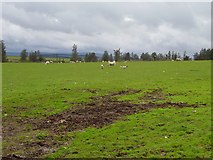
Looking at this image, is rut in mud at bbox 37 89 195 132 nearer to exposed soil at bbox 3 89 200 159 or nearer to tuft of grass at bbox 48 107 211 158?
exposed soil at bbox 3 89 200 159

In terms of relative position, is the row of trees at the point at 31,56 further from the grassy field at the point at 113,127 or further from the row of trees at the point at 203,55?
the grassy field at the point at 113,127

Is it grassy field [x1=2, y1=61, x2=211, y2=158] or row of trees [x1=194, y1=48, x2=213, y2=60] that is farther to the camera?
row of trees [x1=194, y1=48, x2=213, y2=60]

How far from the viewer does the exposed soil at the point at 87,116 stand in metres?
11.8

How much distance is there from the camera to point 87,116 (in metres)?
15.9

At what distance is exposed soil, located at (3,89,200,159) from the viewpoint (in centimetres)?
1176

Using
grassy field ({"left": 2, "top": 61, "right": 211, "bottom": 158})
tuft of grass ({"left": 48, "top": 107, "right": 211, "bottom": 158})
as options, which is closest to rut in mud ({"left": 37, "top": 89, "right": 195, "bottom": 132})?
grassy field ({"left": 2, "top": 61, "right": 211, "bottom": 158})

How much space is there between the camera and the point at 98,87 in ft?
88.3

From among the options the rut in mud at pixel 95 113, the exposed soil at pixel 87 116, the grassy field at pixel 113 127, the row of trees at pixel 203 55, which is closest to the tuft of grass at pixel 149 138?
the grassy field at pixel 113 127

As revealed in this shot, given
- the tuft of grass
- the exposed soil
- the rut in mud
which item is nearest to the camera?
the tuft of grass

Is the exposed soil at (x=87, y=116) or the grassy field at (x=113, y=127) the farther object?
the exposed soil at (x=87, y=116)

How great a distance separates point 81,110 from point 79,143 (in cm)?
628

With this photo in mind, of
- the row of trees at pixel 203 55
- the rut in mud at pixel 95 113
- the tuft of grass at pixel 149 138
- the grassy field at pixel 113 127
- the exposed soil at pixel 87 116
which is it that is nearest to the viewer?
the tuft of grass at pixel 149 138

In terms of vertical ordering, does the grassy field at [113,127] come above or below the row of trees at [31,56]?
below

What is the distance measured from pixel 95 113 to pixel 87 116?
685 mm
